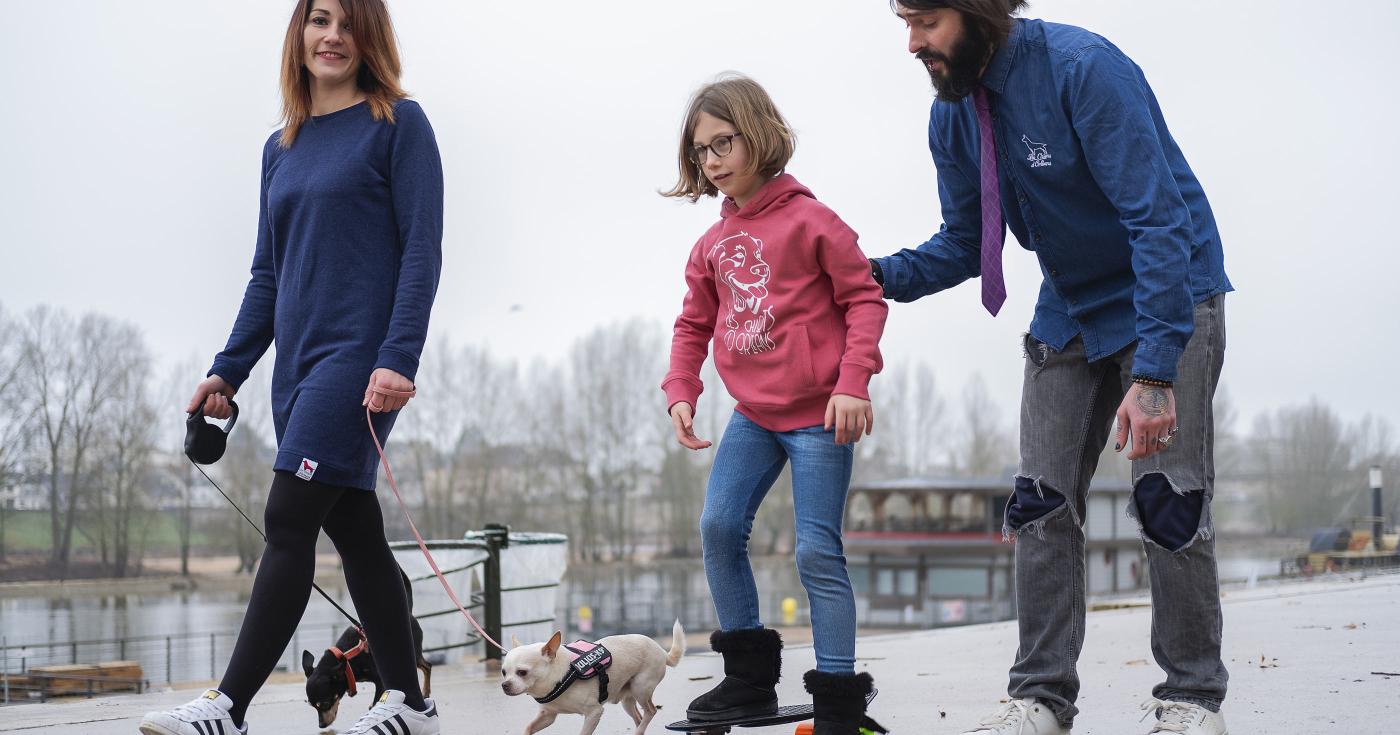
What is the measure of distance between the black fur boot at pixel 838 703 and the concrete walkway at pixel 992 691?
0.57 metres

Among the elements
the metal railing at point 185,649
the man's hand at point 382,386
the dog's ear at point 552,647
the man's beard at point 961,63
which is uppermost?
the man's beard at point 961,63

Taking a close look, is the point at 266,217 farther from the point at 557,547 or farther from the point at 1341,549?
the point at 1341,549

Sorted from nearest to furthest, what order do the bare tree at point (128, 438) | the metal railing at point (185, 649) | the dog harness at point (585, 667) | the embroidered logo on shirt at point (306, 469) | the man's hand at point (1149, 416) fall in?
the man's hand at point (1149, 416) < the embroidered logo on shirt at point (306, 469) < the dog harness at point (585, 667) < the metal railing at point (185, 649) < the bare tree at point (128, 438)

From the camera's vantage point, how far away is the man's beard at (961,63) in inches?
102

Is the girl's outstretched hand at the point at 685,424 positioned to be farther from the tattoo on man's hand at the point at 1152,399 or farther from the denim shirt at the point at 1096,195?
the tattoo on man's hand at the point at 1152,399

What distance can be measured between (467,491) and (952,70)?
65509mm

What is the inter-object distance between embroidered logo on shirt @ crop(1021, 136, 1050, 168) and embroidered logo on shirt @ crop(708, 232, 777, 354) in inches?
26.3

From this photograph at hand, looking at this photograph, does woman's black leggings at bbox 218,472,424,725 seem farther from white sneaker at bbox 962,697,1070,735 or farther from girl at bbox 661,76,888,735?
white sneaker at bbox 962,697,1070,735

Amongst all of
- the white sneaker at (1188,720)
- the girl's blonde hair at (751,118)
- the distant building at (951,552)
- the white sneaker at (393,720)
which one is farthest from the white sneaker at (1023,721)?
the distant building at (951,552)

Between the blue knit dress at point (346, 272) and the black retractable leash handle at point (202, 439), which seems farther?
the black retractable leash handle at point (202, 439)

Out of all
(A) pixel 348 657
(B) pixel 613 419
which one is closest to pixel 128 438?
(B) pixel 613 419

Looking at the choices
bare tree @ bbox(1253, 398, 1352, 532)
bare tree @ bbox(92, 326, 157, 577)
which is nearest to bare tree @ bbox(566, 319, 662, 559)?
bare tree @ bbox(92, 326, 157, 577)

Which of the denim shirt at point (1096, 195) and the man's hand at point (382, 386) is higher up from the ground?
the denim shirt at point (1096, 195)

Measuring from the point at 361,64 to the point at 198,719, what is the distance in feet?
5.48
